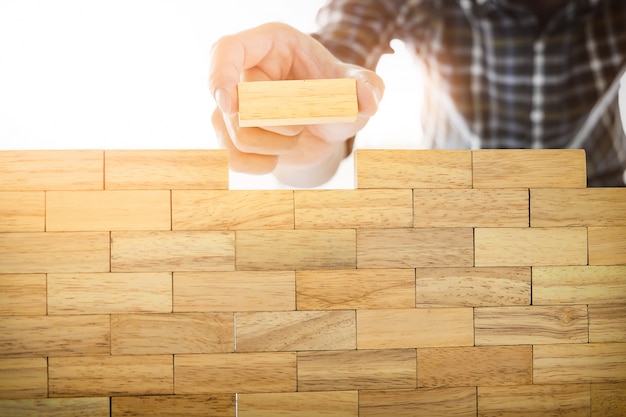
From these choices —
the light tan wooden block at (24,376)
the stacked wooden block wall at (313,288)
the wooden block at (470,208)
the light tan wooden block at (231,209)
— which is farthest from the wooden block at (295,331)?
the light tan wooden block at (24,376)

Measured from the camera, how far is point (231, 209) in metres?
1.64

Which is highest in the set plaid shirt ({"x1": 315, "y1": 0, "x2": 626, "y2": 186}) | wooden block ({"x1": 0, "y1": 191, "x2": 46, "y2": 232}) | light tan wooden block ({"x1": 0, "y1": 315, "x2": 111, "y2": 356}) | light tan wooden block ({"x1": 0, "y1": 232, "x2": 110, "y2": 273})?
plaid shirt ({"x1": 315, "y1": 0, "x2": 626, "y2": 186})

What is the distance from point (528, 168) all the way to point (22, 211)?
4.42ft

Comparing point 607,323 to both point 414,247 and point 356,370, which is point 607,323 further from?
point 356,370

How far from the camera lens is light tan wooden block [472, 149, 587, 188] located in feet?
5.61

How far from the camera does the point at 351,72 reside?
158cm

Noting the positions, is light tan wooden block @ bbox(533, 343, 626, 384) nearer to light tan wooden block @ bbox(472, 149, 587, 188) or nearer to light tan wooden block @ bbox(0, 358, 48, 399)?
light tan wooden block @ bbox(472, 149, 587, 188)

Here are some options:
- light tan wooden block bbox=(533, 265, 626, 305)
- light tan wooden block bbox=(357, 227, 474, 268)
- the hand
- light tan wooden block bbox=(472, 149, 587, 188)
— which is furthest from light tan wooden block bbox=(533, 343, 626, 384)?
the hand

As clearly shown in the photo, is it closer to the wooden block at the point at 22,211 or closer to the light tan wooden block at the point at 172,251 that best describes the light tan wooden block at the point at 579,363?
the light tan wooden block at the point at 172,251

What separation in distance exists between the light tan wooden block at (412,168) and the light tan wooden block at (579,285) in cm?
33

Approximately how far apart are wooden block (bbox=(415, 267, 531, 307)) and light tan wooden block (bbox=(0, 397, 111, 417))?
867 millimetres

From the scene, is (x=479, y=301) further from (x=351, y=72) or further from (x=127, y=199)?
(x=127, y=199)

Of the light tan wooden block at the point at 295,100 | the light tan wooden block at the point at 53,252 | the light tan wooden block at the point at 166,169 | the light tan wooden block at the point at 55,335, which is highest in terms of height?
the light tan wooden block at the point at 295,100

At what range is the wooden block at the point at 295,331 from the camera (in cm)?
163
